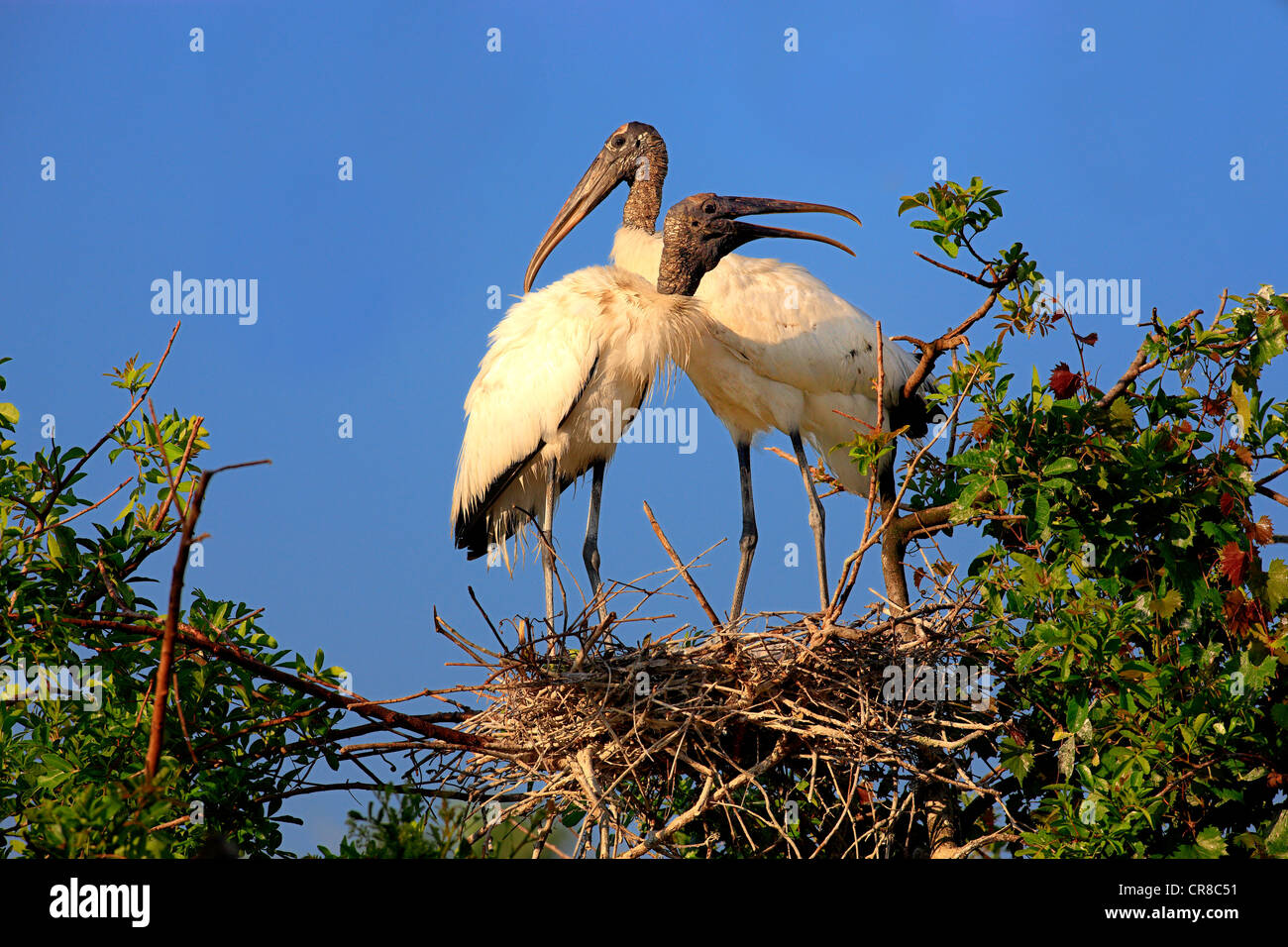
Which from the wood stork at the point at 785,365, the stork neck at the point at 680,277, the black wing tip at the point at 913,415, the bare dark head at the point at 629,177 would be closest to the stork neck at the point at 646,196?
the bare dark head at the point at 629,177

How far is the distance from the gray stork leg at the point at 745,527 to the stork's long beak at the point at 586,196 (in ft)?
5.45

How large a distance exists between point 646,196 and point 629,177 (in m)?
0.23

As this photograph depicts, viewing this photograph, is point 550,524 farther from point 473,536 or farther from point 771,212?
point 771,212

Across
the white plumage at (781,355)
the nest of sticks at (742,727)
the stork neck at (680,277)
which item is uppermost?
the stork neck at (680,277)

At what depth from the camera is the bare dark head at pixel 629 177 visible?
7125 millimetres

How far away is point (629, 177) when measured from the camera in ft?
24.0

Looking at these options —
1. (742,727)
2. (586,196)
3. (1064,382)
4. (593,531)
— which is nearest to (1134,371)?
(1064,382)

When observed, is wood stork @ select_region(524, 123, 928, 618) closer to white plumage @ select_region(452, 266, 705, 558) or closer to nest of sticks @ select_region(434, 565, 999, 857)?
white plumage @ select_region(452, 266, 705, 558)

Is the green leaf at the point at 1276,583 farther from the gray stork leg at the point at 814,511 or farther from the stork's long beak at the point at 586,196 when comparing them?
the stork's long beak at the point at 586,196

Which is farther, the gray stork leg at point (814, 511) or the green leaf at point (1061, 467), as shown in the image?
A: the gray stork leg at point (814, 511)

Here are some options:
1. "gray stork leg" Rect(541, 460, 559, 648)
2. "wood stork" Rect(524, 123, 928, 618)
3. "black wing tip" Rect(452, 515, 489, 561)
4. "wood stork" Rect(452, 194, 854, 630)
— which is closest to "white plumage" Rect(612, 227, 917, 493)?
"wood stork" Rect(524, 123, 928, 618)

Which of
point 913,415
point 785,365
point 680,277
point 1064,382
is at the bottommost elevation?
point 1064,382

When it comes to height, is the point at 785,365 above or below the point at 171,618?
above

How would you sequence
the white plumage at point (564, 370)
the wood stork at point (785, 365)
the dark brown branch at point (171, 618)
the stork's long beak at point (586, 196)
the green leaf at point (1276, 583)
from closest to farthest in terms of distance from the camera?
1. the dark brown branch at point (171, 618)
2. the green leaf at point (1276, 583)
3. the white plumage at point (564, 370)
4. the wood stork at point (785, 365)
5. the stork's long beak at point (586, 196)
